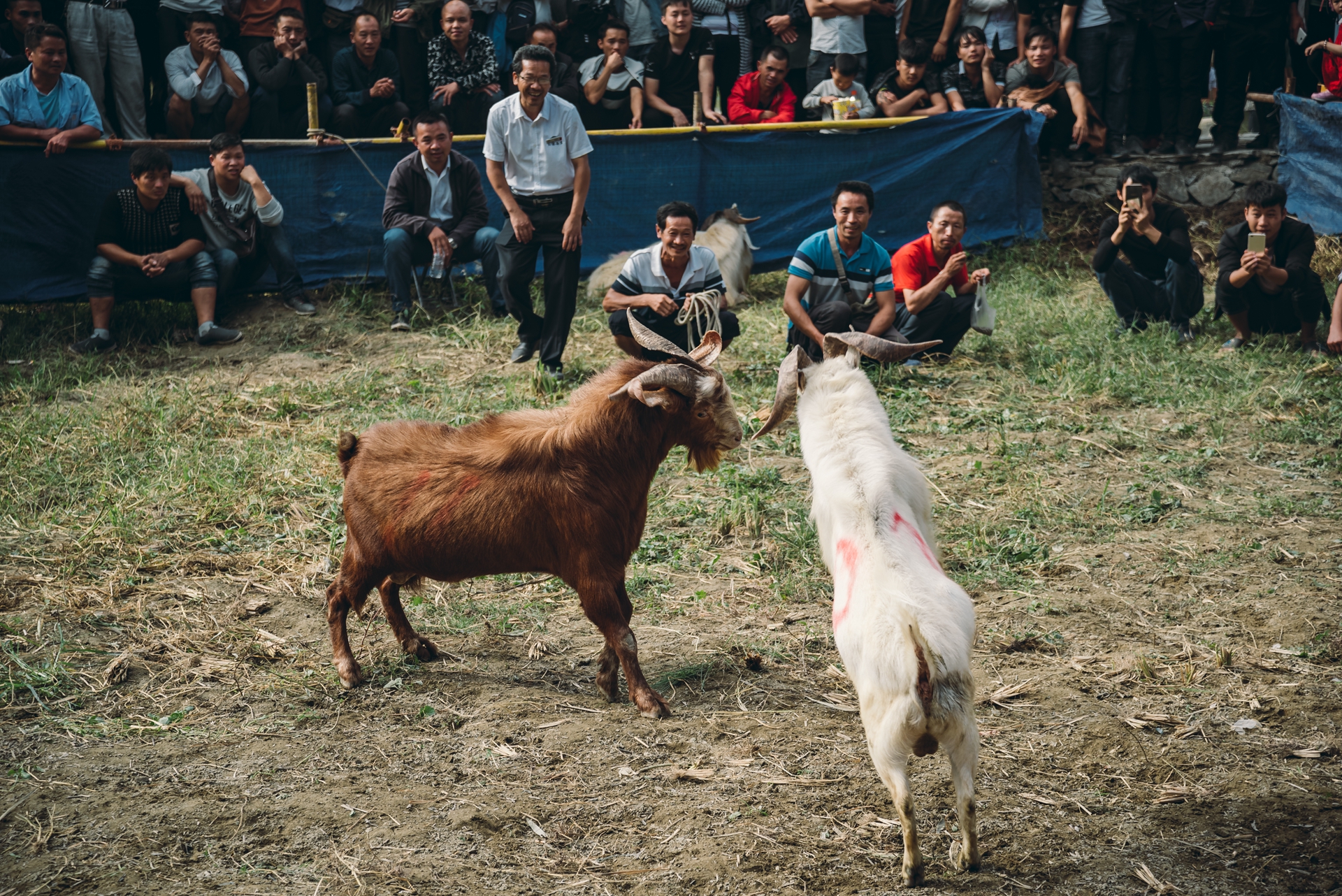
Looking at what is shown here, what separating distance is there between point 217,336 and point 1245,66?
956 cm

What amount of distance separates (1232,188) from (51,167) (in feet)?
34.4

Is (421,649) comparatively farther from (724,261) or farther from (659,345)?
(724,261)

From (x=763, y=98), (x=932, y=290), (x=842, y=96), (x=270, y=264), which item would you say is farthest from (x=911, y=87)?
(x=270, y=264)

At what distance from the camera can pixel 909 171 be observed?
32.8 ft

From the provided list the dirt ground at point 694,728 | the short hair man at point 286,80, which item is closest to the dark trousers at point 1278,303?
the dirt ground at point 694,728

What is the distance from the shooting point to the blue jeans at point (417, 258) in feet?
28.7

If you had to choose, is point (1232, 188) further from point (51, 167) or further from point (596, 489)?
point (51, 167)

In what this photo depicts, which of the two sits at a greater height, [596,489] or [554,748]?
[596,489]

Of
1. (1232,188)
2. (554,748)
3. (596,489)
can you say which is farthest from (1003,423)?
(1232,188)

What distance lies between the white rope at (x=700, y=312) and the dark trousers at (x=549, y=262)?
102 cm

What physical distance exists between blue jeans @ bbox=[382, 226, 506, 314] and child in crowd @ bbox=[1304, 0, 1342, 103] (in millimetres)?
7276

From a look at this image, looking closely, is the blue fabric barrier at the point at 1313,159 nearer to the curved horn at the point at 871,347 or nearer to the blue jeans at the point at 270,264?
the curved horn at the point at 871,347

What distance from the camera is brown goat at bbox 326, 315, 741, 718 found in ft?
13.1

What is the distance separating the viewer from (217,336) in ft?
27.7
